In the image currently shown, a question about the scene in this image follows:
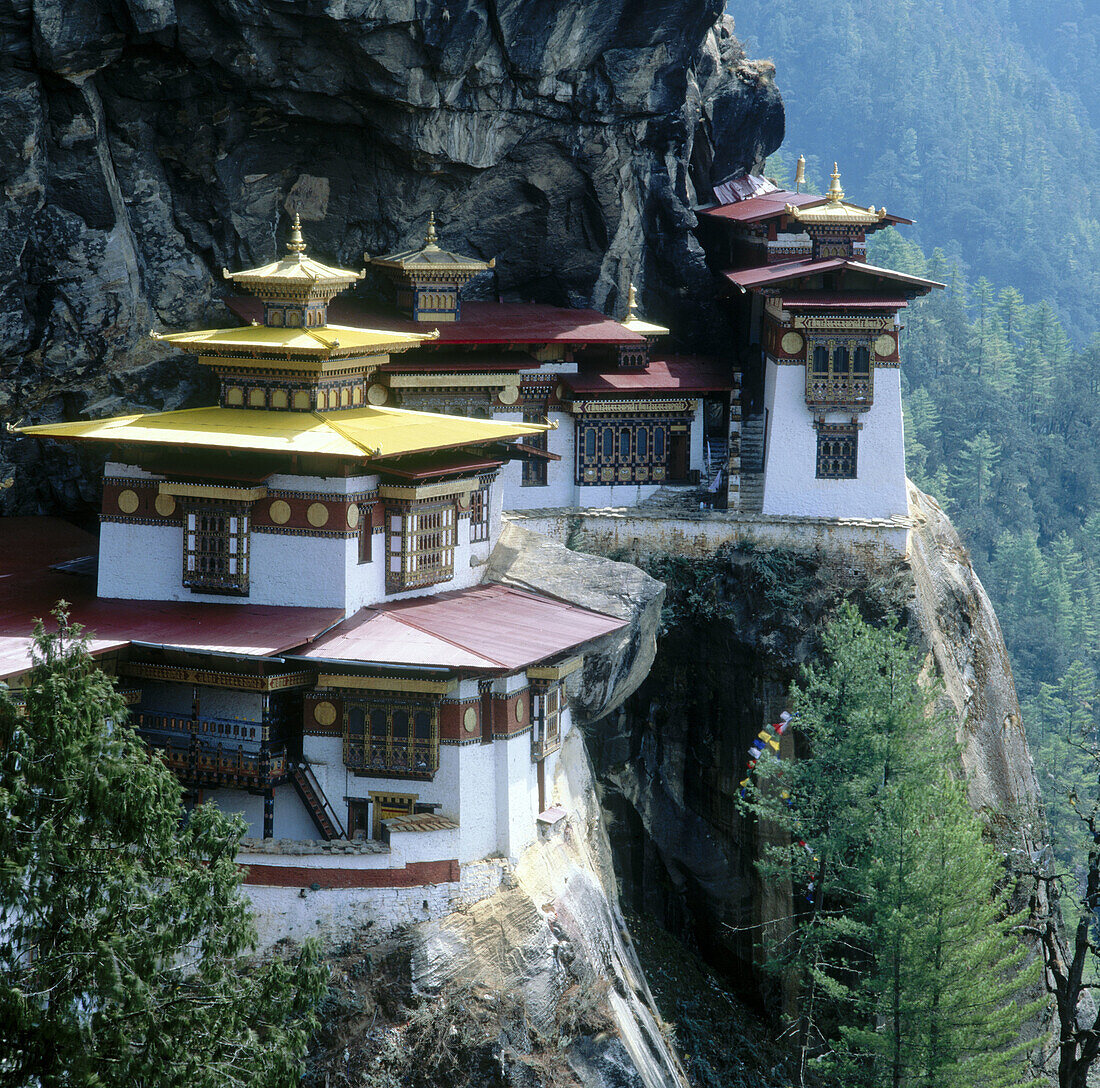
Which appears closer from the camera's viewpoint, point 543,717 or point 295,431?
point 543,717

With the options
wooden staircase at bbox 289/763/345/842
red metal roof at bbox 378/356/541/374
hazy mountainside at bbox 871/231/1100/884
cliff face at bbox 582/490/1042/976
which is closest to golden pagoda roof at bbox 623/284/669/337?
red metal roof at bbox 378/356/541/374

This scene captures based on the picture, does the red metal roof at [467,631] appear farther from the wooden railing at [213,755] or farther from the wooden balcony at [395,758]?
the wooden railing at [213,755]

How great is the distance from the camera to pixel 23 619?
2455 cm

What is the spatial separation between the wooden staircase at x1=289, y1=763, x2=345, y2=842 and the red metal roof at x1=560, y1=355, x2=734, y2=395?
1400 cm

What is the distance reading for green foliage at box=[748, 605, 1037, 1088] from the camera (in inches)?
993

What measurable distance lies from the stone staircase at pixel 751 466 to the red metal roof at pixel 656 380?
4.36 feet

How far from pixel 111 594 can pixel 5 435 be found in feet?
22.0

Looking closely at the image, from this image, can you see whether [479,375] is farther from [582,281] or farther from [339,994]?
[339,994]

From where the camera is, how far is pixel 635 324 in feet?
125

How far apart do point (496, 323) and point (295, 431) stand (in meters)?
10.8

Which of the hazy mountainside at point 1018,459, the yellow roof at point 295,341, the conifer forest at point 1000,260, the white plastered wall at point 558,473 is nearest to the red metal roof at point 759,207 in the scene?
the white plastered wall at point 558,473

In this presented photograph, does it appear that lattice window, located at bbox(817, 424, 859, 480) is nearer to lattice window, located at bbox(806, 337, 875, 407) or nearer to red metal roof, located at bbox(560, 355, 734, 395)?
lattice window, located at bbox(806, 337, 875, 407)

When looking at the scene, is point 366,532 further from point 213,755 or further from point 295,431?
point 213,755

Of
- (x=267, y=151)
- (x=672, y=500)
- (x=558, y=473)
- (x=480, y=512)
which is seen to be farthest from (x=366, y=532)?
(x=672, y=500)
